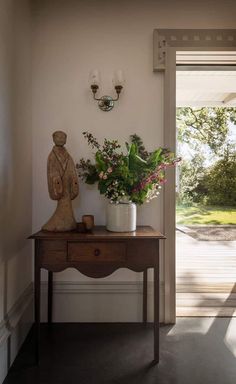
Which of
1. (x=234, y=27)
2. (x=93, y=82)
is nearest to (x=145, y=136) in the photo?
(x=93, y=82)

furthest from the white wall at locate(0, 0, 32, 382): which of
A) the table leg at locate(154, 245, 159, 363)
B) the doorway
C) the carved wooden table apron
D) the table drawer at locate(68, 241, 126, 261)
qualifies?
the doorway

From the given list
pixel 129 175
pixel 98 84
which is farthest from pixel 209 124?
pixel 129 175

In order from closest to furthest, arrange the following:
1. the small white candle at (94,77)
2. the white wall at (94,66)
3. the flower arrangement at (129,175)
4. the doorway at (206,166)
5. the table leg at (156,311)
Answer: the table leg at (156,311), the flower arrangement at (129,175), the small white candle at (94,77), the white wall at (94,66), the doorway at (206,166)

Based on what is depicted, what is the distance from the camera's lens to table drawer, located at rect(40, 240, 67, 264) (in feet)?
5.76

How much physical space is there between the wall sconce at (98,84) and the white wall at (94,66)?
0.16 ft

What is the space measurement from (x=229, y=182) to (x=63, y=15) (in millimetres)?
1997

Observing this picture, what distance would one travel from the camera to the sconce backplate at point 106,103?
227cm

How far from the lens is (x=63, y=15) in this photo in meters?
2.31

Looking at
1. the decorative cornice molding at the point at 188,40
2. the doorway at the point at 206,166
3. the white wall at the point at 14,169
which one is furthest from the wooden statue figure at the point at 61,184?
the doorway at the point at 206,166

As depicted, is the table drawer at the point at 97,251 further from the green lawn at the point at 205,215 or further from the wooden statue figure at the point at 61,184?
the green lawn at the point at 205,215

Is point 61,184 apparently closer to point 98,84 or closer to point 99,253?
point 99,253

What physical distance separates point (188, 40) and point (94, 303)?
2171 mm

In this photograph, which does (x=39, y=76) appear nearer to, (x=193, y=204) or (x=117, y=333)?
(x=193, y=204)

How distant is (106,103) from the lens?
228cm
